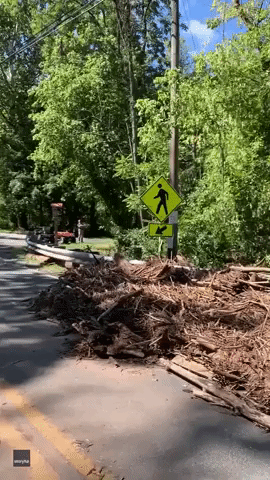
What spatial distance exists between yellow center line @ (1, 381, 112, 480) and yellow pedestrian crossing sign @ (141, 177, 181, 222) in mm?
7746

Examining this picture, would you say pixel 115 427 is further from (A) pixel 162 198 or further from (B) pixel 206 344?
(A) pixel 162 198

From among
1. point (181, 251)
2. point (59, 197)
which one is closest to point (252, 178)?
point (181, 251)

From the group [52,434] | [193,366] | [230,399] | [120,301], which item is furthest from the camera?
Result: [120,301]

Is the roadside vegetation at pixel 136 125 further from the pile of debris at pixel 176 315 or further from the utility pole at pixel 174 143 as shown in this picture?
the pile of debris at pixel 176 315

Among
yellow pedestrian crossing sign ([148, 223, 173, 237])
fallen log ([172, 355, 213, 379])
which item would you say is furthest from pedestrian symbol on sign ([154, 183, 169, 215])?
fallen log ([172, 355, 213, 379])

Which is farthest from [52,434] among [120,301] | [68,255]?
[68,255]

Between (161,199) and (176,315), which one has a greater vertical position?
(161,199)

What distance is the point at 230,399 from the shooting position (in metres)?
5.12

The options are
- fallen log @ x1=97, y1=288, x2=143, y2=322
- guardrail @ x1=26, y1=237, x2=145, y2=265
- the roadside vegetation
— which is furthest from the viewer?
guardrail @ x1=26, y1=237, x2=145, y2=265

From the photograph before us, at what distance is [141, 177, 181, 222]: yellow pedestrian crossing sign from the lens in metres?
12.9

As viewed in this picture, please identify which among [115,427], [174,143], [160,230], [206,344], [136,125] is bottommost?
[115,427]

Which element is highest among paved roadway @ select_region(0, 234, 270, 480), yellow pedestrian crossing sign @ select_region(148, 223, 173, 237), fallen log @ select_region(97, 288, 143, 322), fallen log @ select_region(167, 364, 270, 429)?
yellow pedestrian crossing sign @ select_region(148, 223, 173, 237)

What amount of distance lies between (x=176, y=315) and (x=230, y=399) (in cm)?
248

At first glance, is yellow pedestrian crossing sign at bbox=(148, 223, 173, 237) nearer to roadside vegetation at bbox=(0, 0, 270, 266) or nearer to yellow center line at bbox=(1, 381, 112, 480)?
roadside vegetation at bbox=(0, 0, 270, 266)
